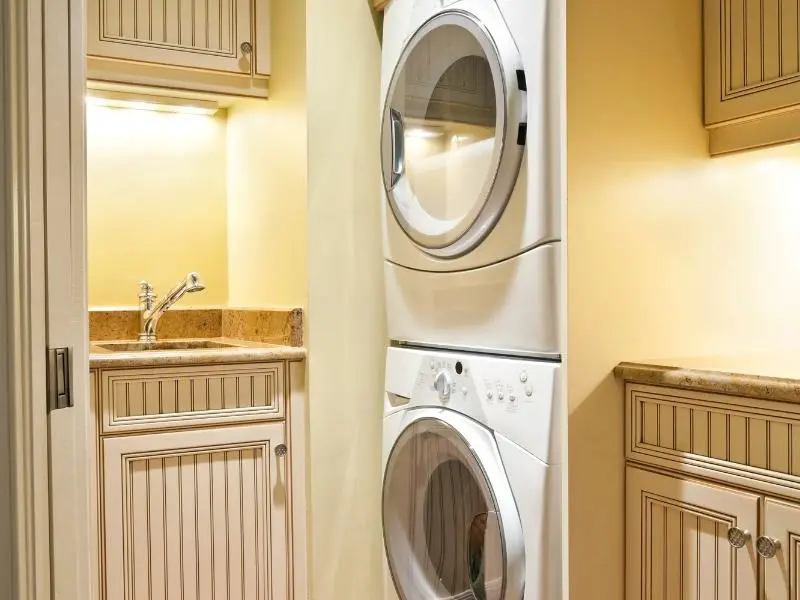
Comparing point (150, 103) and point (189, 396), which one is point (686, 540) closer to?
point (189, 396)

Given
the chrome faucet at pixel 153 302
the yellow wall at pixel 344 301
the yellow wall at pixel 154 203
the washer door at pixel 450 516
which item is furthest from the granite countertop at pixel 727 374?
the yellow wall at pixel 154 203

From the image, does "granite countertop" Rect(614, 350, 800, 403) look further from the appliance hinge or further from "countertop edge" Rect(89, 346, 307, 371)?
the appliance hinge

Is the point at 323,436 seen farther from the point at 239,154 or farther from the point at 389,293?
the point at 239,154

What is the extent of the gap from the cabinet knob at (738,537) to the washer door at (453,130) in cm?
77

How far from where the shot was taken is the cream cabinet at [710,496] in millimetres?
1496

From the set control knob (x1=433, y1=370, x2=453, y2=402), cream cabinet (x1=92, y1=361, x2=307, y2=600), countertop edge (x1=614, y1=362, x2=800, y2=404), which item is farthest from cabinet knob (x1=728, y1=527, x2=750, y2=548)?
cream cabinet (x1=92, y1=361, x2=307, y2=600)

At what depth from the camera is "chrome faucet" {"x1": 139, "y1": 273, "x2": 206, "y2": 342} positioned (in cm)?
250

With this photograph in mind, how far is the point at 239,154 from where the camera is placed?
8.97 feet

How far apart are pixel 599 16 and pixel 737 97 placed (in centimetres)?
40

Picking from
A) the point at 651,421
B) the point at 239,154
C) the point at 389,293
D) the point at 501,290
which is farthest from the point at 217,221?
the point at 651,421

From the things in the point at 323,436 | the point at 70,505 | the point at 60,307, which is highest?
the point at 60,307

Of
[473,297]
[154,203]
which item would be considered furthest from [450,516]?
[154,203]

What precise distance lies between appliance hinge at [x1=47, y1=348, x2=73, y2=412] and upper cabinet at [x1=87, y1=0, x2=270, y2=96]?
5.22 feet

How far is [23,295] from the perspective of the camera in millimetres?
911
